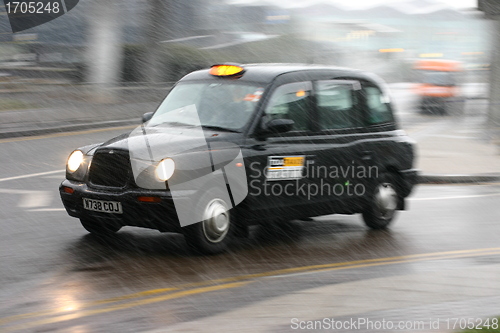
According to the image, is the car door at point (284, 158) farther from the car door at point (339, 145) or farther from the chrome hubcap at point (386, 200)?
the chrome hubcap at point (386, 200)

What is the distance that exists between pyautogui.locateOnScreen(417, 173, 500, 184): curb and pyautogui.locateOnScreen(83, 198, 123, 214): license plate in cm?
787

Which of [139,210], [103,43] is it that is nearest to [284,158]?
[139,210]

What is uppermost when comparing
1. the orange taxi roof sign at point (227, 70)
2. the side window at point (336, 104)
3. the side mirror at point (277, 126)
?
the orange taxi roof sign at point (227, 70)

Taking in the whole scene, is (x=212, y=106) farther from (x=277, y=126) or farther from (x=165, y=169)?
(x=165, y=169)

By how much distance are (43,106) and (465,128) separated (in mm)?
12433

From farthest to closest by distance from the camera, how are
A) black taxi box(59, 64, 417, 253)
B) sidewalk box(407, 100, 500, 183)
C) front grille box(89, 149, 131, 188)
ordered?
sidewalk box(407, 100, 500, 183) → front grille box(89, 149, 131, 188) → black taxi box(59, 64, 417, 253)

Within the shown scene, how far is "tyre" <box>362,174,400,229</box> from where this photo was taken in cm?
938

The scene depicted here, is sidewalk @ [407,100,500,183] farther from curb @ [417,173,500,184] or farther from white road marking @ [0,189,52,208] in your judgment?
white road marking @ [0,189,52,208]

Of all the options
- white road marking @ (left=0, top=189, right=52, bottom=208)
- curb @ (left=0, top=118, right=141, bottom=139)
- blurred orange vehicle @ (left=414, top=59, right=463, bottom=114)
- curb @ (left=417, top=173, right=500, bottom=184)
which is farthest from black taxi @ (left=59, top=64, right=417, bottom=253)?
blurred orange vehicle @ (left=414, top=59, right=463, bottom=114)

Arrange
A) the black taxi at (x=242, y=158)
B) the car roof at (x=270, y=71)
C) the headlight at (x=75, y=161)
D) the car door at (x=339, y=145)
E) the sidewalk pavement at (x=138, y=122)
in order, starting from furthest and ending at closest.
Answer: the sidewalk pavement at (x=138, y=122) → the car door at (x=339, y=145) → the car roof at (x=270, y=71) → the headlight at (x=75, y=161) → the black taxi at (x=242, y=158)

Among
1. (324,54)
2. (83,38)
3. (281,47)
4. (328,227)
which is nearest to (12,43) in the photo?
(83,38)

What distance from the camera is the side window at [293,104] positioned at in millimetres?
8188

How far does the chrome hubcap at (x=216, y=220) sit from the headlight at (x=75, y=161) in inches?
56.8

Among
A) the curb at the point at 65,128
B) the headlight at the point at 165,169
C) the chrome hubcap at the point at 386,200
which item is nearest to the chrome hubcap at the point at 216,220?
the headlight at the point at 165,169
